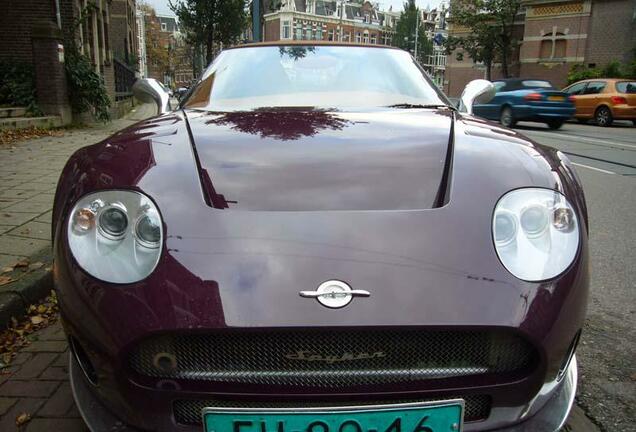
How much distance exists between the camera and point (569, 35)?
110 ft

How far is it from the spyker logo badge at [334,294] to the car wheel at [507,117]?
15.6 metres

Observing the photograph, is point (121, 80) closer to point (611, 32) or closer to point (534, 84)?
point (534, 84)

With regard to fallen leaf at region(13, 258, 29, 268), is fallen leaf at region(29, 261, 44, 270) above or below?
below

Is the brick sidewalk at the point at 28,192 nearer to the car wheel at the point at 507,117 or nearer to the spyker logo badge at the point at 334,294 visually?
the spyker logo badge at the point at 334,294

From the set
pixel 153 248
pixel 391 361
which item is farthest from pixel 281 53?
pixel 391 361

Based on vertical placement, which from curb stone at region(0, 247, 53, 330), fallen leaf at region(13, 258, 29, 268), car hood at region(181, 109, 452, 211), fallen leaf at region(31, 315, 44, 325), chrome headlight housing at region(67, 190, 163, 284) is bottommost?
fallen leaf at region(31, 315, 44, 325)

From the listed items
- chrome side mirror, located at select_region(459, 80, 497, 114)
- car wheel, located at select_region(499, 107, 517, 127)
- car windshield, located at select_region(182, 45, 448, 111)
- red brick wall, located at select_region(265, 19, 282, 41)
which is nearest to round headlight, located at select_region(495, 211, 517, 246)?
car windshield, located at select_region(182, 45, 448, 111)

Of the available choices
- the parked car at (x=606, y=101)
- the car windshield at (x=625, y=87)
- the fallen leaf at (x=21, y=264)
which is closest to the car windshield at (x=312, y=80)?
the fallen leaf at (x=21, y=264)

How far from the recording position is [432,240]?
57.4 inches

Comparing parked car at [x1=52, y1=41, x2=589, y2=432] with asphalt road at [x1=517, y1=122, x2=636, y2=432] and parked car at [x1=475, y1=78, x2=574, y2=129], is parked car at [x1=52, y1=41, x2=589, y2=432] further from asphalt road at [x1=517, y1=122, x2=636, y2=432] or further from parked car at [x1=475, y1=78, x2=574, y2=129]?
parked car at [x1=475, y1=78, x2=574, y2=129]

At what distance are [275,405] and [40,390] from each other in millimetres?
1438

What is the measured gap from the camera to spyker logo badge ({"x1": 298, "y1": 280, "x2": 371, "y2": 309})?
4.43 ft

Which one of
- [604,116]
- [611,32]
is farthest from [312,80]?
[611,32]

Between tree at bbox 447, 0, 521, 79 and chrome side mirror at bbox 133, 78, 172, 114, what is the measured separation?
34635mm
